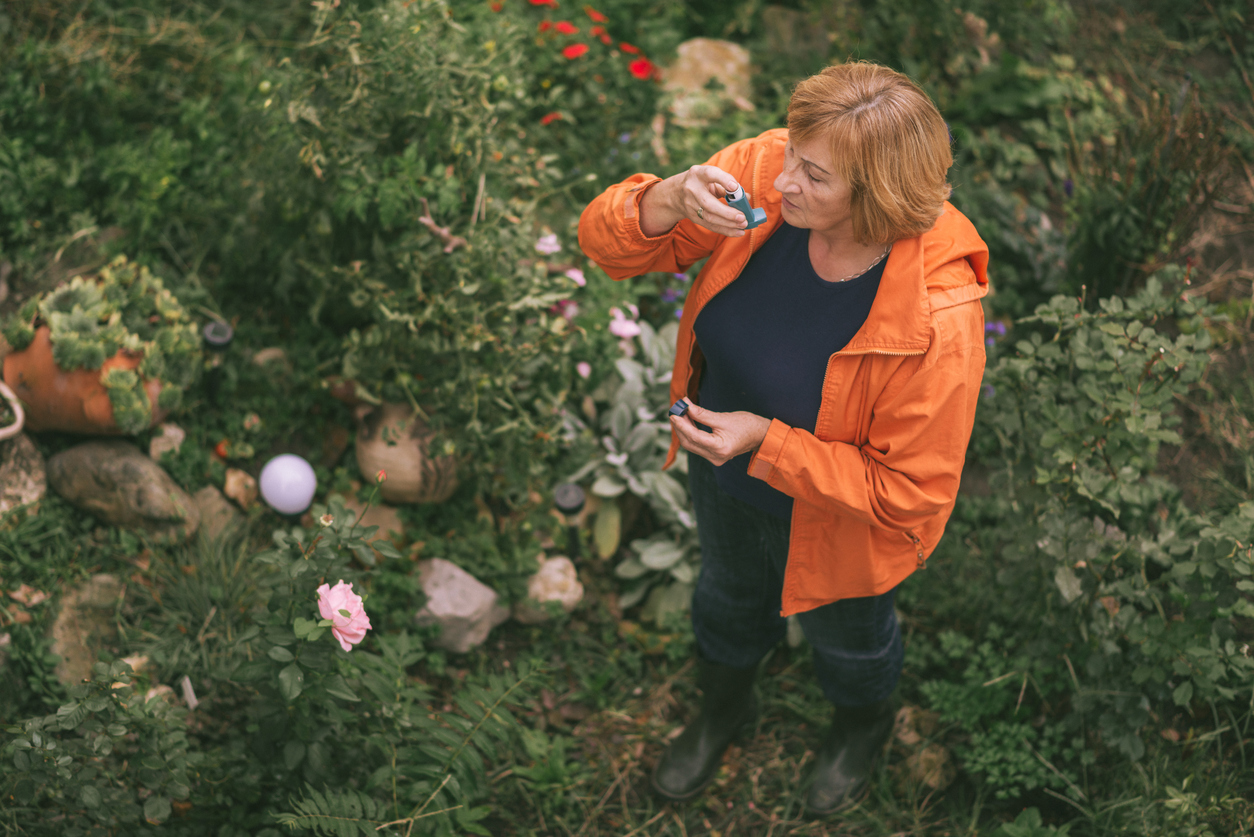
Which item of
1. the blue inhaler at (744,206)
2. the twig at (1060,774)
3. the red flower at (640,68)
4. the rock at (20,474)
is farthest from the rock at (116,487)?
the twig at (1060,774)

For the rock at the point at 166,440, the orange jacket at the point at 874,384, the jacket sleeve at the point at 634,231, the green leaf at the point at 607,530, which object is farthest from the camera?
the green leaf at the point at 607,530

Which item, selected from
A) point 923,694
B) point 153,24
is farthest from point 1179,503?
point 153,24

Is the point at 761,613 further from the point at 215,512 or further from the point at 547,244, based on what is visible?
the point at 215,512

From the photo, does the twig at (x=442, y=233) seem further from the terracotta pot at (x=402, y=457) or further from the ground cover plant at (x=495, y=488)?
the terracotta pot at (x=402, y=457)

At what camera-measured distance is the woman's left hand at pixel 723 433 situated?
1.75 meters

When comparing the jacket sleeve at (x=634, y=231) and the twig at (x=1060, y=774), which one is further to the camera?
the twig at (x=1060, y=774)

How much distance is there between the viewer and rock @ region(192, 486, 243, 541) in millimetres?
2963

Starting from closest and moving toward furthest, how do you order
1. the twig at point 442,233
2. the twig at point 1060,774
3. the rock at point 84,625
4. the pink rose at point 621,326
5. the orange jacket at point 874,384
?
the orange jacket at point 874,384 < the twig at point 1060,774 < the rock at point 84,625 < the twig at point 442,233 < the pink rose at point 621,326

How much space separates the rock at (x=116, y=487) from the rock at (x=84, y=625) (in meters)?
0.21

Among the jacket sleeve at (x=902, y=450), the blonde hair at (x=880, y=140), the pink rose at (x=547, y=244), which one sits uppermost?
the blonde hair at (x=880, y=140)

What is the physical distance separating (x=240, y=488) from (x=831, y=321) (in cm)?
229

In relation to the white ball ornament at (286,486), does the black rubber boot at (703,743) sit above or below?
below

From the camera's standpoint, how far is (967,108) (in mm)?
4465

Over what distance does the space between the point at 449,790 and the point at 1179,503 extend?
2.52 metres
